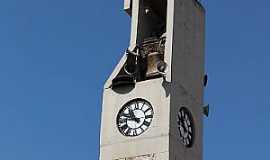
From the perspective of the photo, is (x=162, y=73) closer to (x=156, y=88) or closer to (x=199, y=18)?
(x=156, y=88)

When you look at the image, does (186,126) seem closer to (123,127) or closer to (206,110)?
(206,110)

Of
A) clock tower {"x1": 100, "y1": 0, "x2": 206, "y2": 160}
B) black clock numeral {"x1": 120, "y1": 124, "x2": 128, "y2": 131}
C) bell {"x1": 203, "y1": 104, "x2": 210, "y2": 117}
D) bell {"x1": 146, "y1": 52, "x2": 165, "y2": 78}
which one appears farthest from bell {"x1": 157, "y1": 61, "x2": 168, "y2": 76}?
bell {"x1": 203, "y1": 104, "x2": 210, "y2": 117}

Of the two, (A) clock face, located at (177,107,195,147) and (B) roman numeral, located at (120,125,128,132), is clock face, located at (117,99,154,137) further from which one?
(A) clock face, located at (177,107,195,147)

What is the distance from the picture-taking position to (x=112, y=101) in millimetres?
36031

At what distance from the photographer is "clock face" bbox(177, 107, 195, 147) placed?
35156 mm

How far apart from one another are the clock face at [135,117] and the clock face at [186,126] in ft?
4.10

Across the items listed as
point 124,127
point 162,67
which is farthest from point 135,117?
point 162,67

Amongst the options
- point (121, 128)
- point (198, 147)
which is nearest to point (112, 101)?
point (121, 128)

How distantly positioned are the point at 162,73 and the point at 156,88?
0.64m

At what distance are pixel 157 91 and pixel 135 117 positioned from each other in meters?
1.31

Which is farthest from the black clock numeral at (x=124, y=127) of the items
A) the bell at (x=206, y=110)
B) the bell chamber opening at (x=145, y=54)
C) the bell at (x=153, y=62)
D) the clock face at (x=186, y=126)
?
the bell at (x=206, y=110)

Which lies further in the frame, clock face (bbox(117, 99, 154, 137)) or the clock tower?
clock face (bbox(117, 99, 154, 137))

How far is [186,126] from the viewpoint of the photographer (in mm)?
35750

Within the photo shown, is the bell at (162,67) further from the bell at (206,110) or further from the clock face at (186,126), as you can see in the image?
the bell at (206,110)
